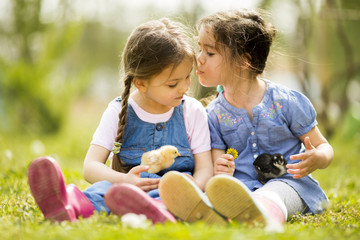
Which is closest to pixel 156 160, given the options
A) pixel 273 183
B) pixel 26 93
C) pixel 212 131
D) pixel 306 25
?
pixel 212 131

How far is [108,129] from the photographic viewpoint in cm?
278

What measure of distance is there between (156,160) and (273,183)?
0.73 meters

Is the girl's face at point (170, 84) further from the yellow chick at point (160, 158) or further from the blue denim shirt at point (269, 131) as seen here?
the blue denim shirt at point (269, 131)

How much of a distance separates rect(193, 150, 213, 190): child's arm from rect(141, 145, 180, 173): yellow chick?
0.68 ft

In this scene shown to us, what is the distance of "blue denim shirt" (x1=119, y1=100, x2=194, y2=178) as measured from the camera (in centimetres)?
280

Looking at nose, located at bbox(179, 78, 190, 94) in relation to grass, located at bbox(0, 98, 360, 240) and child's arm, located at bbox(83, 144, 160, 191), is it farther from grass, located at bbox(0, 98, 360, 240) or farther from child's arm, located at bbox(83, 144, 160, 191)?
grass, located at bbox(0, 98, 360, 240)

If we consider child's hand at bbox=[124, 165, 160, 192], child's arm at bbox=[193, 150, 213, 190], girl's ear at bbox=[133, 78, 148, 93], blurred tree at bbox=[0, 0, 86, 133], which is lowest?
blurred tree at bbox=[0, 0, 86, 133]

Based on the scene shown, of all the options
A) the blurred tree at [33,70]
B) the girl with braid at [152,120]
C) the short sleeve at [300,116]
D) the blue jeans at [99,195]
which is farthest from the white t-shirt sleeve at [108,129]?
the blurred tree at [33,70]

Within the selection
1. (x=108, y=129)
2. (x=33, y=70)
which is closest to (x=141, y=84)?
(x=108, y=129)

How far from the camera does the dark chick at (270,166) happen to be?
2.83 metres

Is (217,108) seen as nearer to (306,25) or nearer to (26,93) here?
(306,25)

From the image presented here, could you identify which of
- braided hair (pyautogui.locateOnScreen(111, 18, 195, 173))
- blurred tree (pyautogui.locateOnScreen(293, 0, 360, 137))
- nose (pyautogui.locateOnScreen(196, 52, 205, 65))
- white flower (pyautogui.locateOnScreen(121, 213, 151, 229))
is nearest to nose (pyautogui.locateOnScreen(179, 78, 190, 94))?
braided hair (pyautogui.locateOnScreen(111, 18, 195, 173))

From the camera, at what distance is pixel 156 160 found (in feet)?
8.70

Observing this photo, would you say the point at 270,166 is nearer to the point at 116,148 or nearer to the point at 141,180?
the point at 141,180
